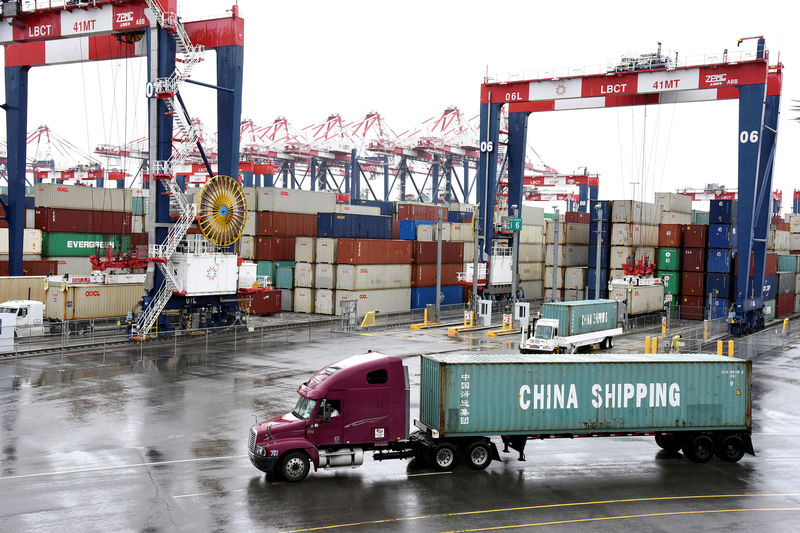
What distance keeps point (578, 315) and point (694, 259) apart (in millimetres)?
23646

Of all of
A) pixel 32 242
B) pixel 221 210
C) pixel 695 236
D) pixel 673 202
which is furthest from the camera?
pixel 673 202

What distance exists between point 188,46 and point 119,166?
130877 millimetres

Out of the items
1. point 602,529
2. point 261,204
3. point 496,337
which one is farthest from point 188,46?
point 602,529

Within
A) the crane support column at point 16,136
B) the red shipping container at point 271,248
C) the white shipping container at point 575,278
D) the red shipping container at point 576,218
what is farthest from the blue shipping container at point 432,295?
the crane support column at point 16,136

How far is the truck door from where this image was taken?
18.5 m

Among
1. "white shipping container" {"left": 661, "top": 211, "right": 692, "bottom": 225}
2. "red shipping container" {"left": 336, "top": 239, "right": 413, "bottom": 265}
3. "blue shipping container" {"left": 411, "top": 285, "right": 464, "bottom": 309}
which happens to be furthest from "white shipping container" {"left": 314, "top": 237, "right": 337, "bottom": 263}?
"white shipping container" {"left": 661, "top": 211, "right": 692, "bottom": 225}

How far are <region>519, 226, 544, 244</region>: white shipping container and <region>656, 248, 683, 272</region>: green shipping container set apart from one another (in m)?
15.5

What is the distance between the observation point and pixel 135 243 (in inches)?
2292

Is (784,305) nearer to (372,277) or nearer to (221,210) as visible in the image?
(372,277)

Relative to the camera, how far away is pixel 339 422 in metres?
18.7

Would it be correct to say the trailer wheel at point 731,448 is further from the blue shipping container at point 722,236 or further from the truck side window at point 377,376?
the blue shipping container at point 722,236

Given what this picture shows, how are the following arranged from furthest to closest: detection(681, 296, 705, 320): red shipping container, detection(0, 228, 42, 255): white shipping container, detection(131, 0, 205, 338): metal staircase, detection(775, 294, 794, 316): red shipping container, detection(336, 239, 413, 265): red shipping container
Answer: detection(775, 294, 794, 316): red shipping container → detection(681, 296, 705, 320): red shipping container → detection(336, 239, 413, 265): red shipping container → detection(0, 228, 42, 255): white shipping container → detection(131, 0, 205, 338): metal staircase

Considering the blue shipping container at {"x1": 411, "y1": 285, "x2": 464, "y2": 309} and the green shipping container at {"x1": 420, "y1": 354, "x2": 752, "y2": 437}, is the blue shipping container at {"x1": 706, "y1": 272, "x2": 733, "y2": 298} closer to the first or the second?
the blue shipping container at {"x1": 411, "y1": 285, "x2": 464, "y2": 309}

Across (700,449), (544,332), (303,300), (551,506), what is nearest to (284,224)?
(303,300)
